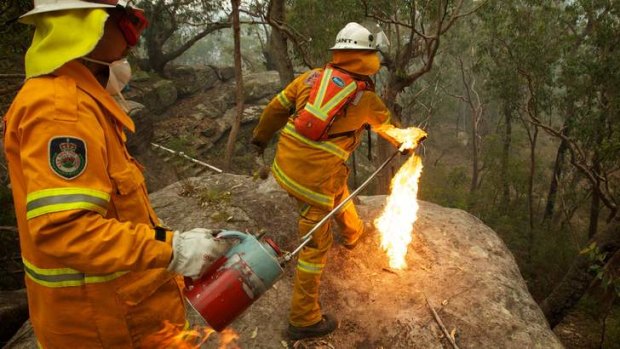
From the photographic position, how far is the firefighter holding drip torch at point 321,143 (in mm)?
3711

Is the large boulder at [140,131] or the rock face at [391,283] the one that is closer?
the rock face at [391,283]

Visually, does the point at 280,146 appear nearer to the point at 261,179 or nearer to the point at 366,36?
the point at 366,36

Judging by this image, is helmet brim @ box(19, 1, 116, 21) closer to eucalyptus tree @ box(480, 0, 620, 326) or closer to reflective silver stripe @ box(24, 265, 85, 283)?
reflective silver stripe @ box(24, 265, 85, 283)

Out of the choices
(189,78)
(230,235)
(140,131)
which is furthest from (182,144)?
(230,235)

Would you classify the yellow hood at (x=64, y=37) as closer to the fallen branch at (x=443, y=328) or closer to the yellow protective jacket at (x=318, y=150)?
the yellow protective jacket at (x=318, y=150)

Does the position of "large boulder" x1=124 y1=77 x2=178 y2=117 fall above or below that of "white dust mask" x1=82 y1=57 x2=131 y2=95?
below

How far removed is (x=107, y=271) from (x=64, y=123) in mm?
671

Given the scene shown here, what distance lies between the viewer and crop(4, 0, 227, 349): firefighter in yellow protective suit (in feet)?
5.42

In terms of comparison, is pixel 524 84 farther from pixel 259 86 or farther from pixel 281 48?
pixel 259 86

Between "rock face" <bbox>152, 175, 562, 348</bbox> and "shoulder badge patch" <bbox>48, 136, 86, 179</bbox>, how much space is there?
9.03 ft

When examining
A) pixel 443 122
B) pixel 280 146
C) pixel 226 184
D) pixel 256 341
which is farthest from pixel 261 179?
pixel 443 122

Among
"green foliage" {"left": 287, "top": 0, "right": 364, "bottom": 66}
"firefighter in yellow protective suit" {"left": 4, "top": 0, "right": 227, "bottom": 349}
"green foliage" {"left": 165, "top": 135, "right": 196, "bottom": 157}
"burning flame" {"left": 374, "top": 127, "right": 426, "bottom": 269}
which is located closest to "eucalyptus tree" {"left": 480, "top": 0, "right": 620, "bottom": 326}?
"green foliage" {"left": 287, "top": 0, "right": 364, "bottom": 66}

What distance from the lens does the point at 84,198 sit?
5.50ft

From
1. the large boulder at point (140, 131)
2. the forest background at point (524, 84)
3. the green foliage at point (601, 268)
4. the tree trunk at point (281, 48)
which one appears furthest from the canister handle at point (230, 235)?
the large boulder at point (140, 131)
